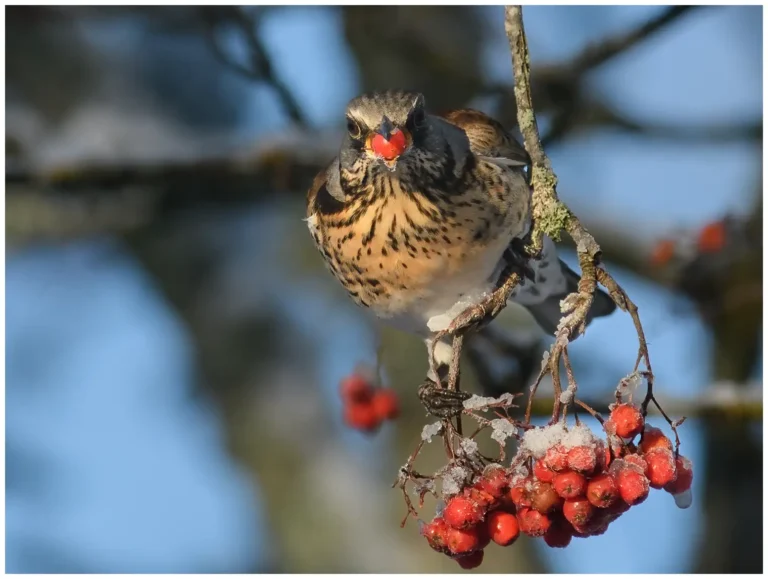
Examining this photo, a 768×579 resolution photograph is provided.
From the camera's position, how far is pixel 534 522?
1661 mm

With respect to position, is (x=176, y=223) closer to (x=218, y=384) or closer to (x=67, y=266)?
(x=218, y=384)

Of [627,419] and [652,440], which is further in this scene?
[652,440]

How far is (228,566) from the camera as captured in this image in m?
6.32

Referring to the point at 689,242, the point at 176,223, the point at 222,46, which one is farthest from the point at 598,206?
the point at 176,223

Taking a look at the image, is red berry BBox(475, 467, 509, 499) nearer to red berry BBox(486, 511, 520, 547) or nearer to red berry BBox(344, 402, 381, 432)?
red berry BBox(486, 511, 520, 547)

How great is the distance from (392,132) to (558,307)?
1133 millimetres

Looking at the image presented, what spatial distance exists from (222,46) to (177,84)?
234cm

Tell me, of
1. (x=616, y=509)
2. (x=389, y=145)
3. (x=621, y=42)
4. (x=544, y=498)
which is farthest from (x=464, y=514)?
(x=621, y=42)

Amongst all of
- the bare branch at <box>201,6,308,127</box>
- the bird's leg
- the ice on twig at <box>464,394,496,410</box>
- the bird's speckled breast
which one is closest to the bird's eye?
the bird's speckled breast

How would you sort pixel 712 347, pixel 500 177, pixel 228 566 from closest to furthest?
pixel 500 177 → pixel 712 347 → pixel 228 566

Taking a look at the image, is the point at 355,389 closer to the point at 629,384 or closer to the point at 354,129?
the point at 354,129

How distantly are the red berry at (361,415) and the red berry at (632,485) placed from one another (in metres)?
1.40

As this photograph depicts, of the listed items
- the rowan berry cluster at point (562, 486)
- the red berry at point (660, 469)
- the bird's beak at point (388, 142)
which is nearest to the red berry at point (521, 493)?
the rowan berry cluster at point (562, 486)

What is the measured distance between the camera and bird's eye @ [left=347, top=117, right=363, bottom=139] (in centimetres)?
222
